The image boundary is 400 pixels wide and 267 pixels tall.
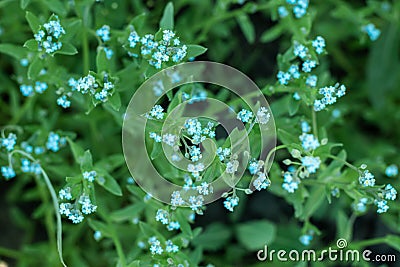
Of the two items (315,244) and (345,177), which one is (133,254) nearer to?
(345,177)

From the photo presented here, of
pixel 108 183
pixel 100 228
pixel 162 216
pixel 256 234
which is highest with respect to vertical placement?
pixel 256 234

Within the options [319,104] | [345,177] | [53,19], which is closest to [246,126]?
[319,104]

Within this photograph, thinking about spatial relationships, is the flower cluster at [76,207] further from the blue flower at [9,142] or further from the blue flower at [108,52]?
the blue flower at [108,52]

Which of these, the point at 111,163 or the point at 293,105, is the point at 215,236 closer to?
the point at 111,163

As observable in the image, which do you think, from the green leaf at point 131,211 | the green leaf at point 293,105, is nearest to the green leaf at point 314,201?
the green leaf at point 293,105

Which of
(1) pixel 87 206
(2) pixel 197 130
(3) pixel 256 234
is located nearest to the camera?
(2) pixel 197 130

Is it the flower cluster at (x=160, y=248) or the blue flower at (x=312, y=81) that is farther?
the blue flower at (x=312, y=81)

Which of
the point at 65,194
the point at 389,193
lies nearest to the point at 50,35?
the point at 65,194
